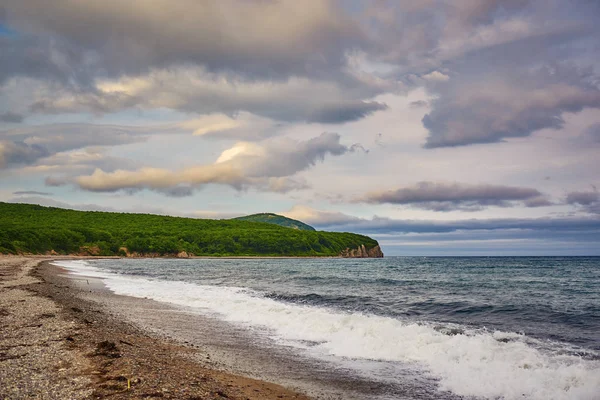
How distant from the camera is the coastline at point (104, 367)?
29.4 ft

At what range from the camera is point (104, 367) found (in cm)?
1075

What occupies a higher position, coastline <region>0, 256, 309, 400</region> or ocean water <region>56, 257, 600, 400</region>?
coastline <region>0, 256, 309, 400</region>

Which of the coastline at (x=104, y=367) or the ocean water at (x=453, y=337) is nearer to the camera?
the coastline at (x=104, y=367)

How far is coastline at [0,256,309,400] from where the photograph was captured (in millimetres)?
8953

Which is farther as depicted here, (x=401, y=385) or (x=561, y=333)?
(x=561, y=333)

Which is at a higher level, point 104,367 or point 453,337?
point 104,367

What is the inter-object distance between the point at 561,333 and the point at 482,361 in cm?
782

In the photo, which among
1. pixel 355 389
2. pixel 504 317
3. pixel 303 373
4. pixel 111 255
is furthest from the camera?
pixel 111 255

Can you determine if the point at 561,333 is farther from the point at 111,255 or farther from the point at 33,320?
the point at 111,255

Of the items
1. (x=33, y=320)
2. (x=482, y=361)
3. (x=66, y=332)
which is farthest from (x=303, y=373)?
(x=33, y=320)

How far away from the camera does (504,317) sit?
23219 millimetres

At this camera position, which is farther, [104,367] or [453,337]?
[453,337]

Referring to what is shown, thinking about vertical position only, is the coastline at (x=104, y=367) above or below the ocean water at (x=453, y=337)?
above

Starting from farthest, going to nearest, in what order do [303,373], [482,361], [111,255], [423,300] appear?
[111,255] < [423,300] < [482,361] < [303,373]
